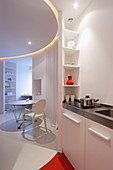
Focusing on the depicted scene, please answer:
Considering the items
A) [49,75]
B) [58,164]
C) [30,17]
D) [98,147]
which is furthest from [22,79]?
[98,147]

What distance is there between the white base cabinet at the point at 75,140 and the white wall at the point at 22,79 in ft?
16.7

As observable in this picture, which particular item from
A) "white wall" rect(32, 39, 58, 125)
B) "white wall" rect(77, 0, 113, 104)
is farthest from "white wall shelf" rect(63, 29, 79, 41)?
"white wall" rect(32, 39, 58, 125)

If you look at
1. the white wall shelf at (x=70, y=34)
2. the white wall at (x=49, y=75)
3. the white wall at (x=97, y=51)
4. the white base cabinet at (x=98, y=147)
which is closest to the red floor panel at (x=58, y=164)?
the white base cabinet at (x=98, y=147)

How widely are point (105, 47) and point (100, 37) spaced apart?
22cm

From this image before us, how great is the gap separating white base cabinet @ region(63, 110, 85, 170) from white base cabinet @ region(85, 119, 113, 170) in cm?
12

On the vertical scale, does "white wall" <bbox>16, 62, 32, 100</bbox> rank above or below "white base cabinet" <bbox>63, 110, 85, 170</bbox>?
above

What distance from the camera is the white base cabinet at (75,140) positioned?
4.27 feet

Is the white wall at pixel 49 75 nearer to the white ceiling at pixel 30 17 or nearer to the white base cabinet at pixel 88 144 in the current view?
the white ceiling at pixel 30 17

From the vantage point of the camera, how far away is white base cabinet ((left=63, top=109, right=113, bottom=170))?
0.91 m

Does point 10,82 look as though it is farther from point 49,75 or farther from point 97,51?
point 97,51

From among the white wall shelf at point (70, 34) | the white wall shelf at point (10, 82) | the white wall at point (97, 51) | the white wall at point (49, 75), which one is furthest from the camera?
the white wall shelf at point (10, 82)

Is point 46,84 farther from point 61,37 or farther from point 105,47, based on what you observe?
point 105,47

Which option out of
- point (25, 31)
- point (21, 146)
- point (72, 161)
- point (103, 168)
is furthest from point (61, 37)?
point (21, 146)

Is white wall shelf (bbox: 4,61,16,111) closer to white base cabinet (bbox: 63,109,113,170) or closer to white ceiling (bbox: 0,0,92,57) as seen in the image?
white ceiling (bbox: 0,0,92,57)
